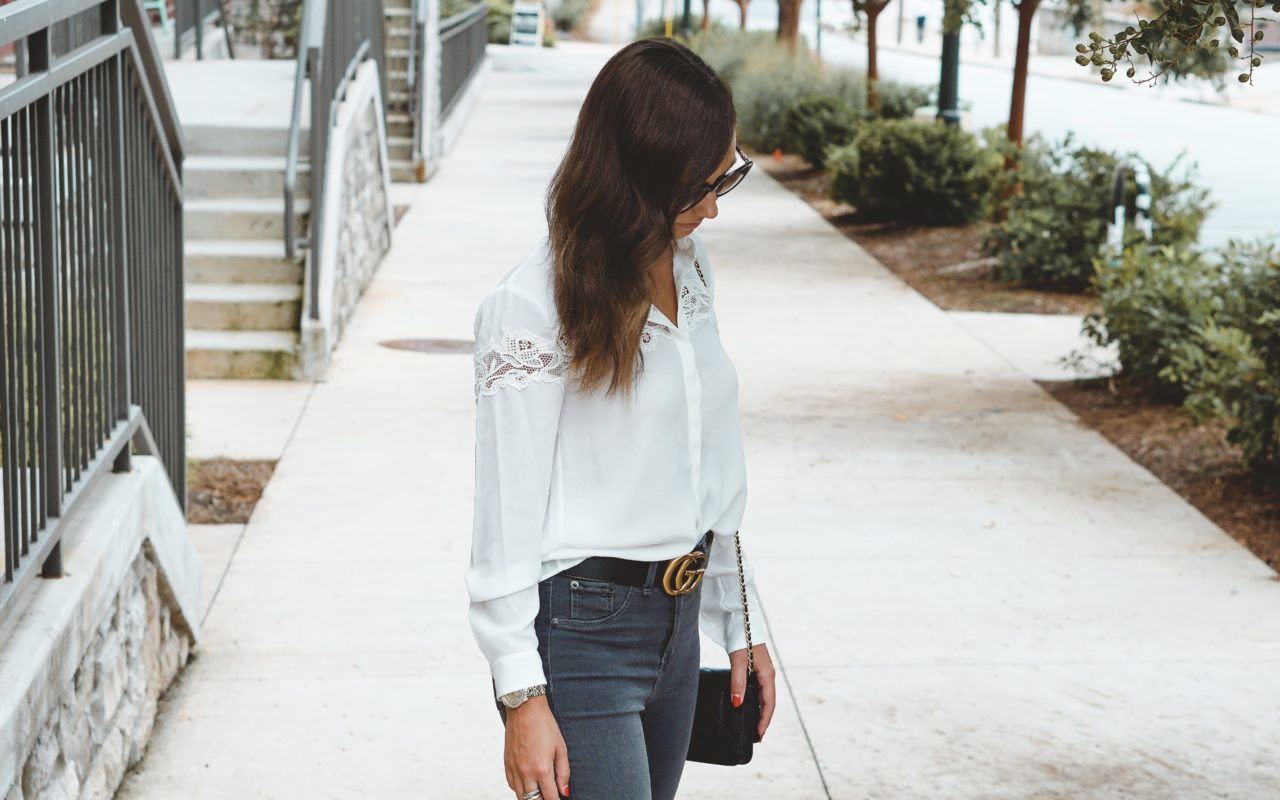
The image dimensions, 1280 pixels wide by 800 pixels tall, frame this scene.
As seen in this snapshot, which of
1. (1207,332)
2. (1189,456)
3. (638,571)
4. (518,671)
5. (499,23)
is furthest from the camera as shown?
(499,23)

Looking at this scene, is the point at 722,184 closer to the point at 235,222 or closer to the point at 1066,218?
the point at 235,222

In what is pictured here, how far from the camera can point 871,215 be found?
15.5 m

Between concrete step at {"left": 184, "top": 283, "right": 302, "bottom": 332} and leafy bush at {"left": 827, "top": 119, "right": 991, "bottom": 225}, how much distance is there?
7.26 m

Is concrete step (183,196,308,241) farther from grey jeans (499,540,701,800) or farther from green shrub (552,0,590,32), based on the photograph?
green shrub (552,0,590,32)

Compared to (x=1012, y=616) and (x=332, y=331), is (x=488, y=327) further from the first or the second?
(x=332, y=331)

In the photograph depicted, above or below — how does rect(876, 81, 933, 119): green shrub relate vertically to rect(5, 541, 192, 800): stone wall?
above

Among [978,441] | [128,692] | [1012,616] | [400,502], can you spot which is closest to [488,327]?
[128,692]

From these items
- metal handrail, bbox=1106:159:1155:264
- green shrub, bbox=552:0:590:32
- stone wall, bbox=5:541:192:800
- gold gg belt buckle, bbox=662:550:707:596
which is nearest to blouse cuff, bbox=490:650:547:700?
gold gg belt buckle, bbox=662:550:707:596

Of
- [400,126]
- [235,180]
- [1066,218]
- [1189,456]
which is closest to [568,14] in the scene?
[400,126]

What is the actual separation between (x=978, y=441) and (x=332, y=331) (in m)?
3.61

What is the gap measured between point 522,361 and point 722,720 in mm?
797

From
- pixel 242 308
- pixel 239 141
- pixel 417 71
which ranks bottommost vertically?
pixel 242 308

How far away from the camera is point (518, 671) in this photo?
2.27m

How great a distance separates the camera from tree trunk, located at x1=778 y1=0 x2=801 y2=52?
84.0 ft
